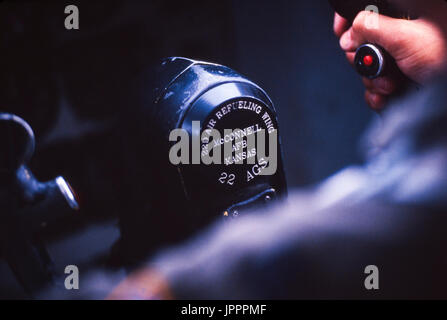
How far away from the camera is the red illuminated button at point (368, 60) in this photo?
0.92 metres

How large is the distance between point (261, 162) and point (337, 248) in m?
0.24

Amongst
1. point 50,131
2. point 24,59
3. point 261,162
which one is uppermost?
point 24,59

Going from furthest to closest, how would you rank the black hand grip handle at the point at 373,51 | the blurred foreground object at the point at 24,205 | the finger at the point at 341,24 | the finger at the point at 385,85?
the finger at the point at 341,24
the finger at the point at 385,85
the black hand grip handle at the point at 373,51
the blurred foreground object at the point at 24,205

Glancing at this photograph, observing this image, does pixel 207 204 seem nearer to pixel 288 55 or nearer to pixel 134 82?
pixel 134 82

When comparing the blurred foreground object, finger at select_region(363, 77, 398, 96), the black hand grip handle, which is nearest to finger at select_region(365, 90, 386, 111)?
finger at select_region(363, 77, 398, 96)

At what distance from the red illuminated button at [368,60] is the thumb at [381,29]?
0.06 metres

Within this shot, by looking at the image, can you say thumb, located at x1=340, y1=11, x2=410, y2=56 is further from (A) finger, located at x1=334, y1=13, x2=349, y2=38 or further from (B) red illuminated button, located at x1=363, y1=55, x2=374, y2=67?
(A) finger, located at x1=334, y1=13, x2=349, y2=38

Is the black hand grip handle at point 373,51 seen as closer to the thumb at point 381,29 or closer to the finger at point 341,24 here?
the thumb at point 381,29

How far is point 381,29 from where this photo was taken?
92cm

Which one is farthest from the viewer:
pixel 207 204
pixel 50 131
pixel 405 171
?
pixel 50 131

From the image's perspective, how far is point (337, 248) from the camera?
0.81 metres

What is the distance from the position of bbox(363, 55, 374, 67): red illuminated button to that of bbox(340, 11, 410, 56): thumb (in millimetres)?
58

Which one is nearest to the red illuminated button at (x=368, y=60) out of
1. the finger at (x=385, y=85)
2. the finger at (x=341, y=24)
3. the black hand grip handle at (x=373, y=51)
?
the black hand grip handle at (x=373, y=51)
